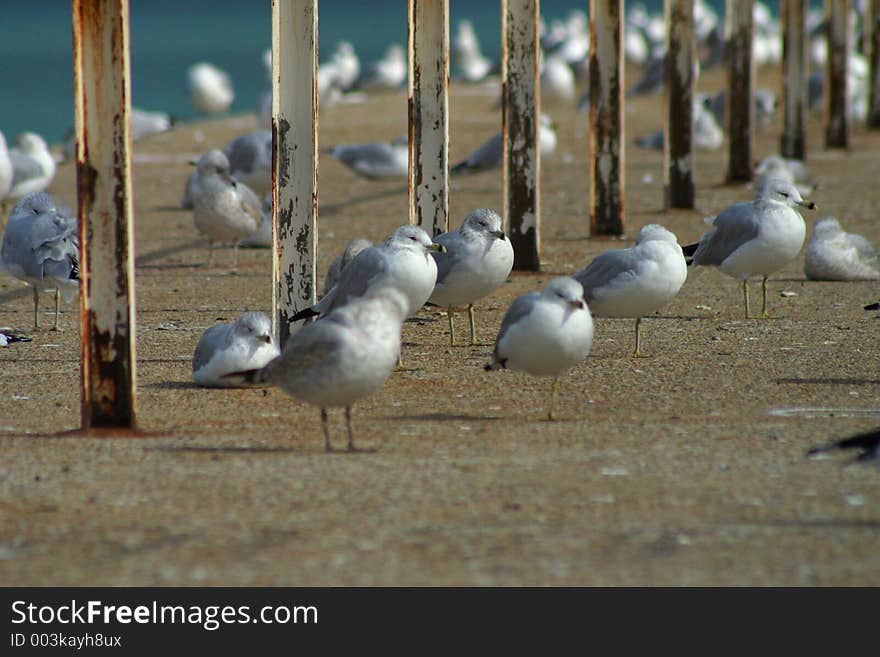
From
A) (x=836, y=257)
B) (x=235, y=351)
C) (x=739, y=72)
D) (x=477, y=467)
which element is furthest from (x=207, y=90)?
(x=477, y=467)

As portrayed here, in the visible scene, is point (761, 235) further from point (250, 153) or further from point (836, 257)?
point (250, 153)

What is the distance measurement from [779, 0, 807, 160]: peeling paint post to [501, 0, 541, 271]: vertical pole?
10.9 m

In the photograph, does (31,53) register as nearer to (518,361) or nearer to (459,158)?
(459,158)

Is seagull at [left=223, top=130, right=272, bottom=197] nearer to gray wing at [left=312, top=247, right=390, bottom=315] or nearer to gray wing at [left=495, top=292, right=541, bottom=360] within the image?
gray wing at [left=312, top=247, right=390, bottom=315]

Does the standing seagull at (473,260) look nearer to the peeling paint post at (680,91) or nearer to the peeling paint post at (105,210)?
the peeling paint post at (105,210)

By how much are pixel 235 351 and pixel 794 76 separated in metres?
16.3

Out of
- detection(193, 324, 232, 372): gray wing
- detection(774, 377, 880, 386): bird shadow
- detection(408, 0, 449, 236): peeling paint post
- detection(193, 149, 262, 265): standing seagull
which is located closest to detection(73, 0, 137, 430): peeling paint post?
detection(193, 324, 232, 372): gray wing

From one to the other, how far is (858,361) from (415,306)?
2.31 meters

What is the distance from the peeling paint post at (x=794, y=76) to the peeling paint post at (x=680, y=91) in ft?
20.0

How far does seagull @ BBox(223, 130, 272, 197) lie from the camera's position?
1574 centimetres

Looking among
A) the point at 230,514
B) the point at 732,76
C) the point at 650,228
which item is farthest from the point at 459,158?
the point at 230,514

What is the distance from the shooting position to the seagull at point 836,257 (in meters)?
11.3

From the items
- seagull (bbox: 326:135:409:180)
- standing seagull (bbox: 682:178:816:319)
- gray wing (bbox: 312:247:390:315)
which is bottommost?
gray wing (bbox: 312:247:390:315)

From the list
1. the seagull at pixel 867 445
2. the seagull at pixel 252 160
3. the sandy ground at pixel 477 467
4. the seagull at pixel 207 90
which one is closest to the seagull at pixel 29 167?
the seagull at pixel 252 160
